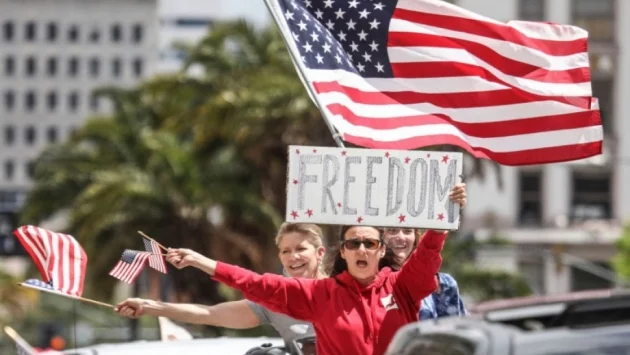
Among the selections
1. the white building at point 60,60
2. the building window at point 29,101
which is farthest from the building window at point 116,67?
the building window at point 29,101

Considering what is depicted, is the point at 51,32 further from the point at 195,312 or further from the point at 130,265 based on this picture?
the point at 195,312

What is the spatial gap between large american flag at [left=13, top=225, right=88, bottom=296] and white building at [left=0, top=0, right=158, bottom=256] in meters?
121

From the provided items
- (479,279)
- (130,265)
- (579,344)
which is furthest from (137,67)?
(579,344)

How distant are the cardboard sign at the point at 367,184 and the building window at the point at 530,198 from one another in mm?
50696

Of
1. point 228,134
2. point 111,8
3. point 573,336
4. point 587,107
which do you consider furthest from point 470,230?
point 111,8

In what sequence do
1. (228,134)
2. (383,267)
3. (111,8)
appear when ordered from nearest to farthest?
(383,267), (228,134), (111,8)

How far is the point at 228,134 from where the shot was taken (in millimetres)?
31453

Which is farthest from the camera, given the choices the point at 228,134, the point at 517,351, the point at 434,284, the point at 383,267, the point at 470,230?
the point at 470,230

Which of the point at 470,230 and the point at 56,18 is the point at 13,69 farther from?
the point at 470,230

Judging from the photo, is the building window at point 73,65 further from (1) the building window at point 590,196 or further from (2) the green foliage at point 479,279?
(2) the green foliage at point 479,279

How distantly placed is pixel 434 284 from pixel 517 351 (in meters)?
2.29

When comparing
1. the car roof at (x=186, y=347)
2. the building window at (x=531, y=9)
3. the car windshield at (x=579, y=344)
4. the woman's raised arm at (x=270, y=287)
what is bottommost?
the car roof at (x=186, y=347)

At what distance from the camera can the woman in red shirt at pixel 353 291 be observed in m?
6.09

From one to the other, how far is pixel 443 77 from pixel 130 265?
236 cm
